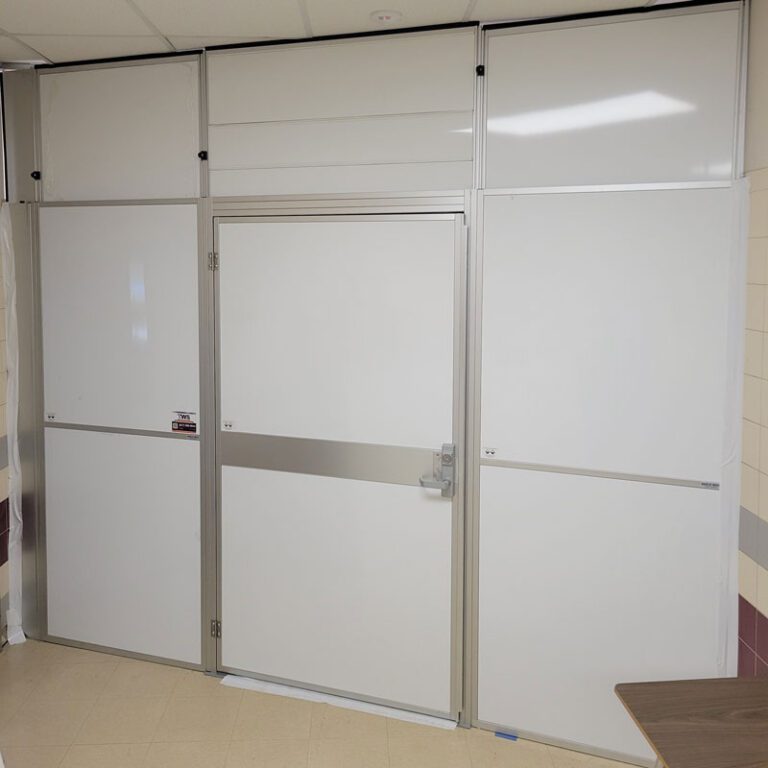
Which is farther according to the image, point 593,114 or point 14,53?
point 14,53

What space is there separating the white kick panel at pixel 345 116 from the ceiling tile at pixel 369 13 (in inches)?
2.8

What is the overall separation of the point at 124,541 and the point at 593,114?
2.57m

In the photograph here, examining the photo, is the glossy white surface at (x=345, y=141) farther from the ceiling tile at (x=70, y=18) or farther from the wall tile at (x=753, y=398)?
the wall tile at (x=753, y=398)

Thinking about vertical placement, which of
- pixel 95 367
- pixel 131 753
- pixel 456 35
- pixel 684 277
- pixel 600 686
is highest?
pixel 456 35

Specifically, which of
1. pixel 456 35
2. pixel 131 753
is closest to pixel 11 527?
pixel 131 753

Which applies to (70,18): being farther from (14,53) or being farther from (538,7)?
(538,7)

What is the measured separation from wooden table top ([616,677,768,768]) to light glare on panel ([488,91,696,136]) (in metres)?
1.76

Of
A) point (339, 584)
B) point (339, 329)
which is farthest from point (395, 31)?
point (339, 584)

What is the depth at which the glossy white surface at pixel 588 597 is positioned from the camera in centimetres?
250

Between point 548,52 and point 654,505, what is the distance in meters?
1.60

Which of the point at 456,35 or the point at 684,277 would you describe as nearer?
the point at 684,277

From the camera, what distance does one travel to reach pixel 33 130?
123 inches

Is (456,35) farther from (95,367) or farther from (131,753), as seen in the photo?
(131,753)

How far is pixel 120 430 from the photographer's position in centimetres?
319
